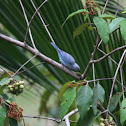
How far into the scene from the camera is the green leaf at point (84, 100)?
93 centimetres

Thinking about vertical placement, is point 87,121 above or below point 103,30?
below

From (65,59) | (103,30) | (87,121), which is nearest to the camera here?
(103,30)

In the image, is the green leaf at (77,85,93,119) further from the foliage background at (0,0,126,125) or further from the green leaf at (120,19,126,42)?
the foliage background at (0,0,126,125)

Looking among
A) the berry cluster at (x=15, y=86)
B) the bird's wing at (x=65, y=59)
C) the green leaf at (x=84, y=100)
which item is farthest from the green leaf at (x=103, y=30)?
the bird's wing at (x=65, y=59)

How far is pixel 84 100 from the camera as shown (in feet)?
3.14

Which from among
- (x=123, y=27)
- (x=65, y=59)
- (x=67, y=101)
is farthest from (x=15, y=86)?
(x=65, y=59)

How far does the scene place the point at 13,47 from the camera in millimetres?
1609

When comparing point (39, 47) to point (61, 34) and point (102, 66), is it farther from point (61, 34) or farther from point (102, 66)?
point (102, 66)

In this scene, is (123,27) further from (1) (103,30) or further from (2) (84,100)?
(2) (84,100)

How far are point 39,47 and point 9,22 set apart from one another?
0.26 meters

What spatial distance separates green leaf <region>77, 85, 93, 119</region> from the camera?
3.06ft

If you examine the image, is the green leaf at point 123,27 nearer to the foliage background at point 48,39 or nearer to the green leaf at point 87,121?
the green leaf at point 87,121

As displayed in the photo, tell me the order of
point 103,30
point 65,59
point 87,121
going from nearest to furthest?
point 103,30, point 87,121, point 65,59

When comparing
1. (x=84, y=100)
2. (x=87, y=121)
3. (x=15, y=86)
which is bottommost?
(x=87, y=121)
